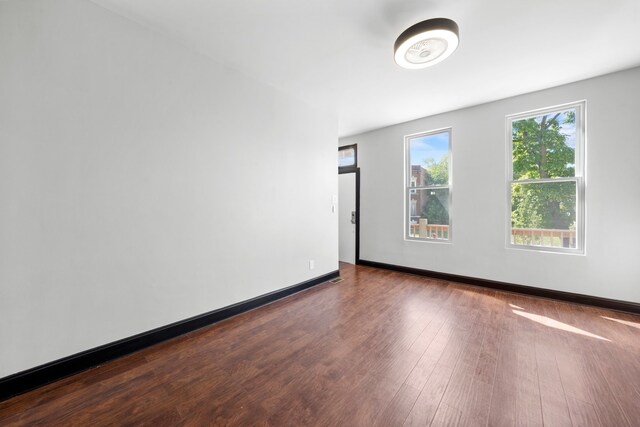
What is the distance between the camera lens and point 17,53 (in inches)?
59.2

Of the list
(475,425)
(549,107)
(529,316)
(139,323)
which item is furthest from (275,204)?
(549,107)

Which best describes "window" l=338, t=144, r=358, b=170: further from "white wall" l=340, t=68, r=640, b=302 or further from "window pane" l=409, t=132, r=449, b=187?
"window pane" l=409, t=132, r=449, b=187

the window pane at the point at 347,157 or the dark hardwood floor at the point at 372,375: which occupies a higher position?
the window pane at the point at 347,157

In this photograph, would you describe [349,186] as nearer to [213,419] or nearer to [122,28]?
[122,28]

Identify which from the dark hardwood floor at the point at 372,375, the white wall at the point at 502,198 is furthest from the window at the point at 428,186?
the dark hardwood floor at the point at 372,375

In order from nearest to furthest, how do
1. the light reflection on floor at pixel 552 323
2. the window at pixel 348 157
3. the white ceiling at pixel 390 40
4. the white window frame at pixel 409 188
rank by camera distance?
the white ceiling at pixel 390 40 < the light reflection on floor at pixel 552 323 < the white window frame at pixel 409 188 < the window at pixel 348 157

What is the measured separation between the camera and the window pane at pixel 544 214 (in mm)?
3008

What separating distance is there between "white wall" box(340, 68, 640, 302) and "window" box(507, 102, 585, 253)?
113 millimetres

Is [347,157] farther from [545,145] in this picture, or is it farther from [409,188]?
[545,145]

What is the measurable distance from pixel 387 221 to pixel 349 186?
113cm

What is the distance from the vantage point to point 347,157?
5203 millimetres

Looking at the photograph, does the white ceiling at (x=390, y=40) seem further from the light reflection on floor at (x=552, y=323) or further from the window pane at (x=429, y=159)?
the light reflection on floor at (x=552, y=323)

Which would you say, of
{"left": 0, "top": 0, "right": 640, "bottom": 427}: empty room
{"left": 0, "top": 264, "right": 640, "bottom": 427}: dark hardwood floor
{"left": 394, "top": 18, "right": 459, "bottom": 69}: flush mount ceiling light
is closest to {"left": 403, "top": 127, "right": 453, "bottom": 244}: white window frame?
{"left": 0, "top": 0, "right": 640, "bottom": 427}: empty room

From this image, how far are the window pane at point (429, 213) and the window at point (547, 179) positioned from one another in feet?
2.81
